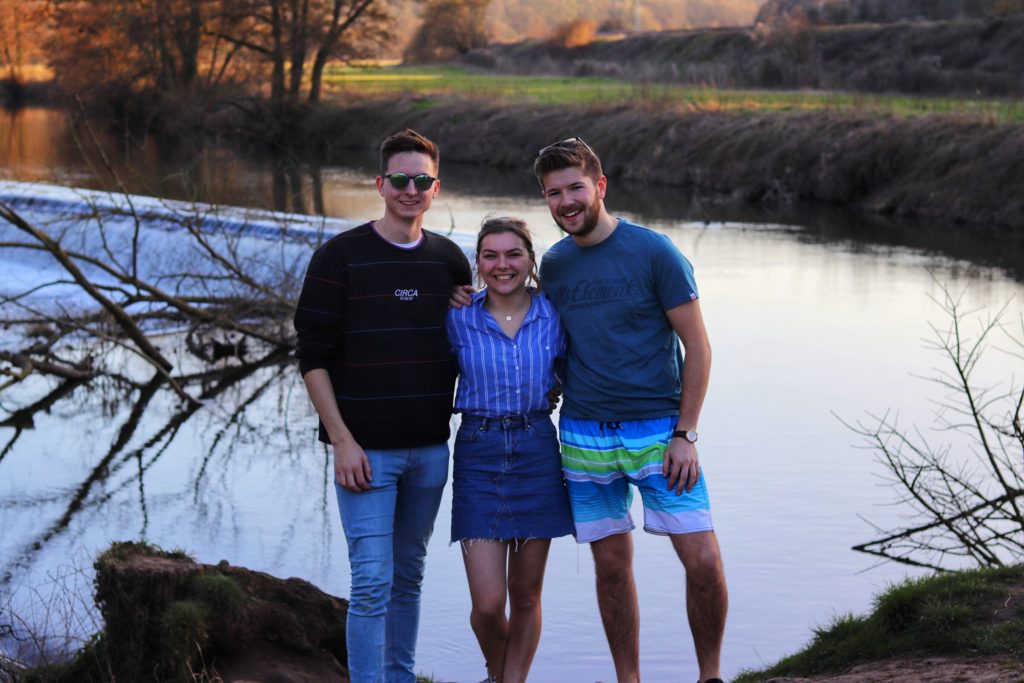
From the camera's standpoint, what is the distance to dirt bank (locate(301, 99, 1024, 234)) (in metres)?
18.4

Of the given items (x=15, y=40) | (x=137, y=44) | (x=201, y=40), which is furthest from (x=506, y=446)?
(x=15, y=40)

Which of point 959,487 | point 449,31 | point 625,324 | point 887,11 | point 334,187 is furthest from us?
point 449,31

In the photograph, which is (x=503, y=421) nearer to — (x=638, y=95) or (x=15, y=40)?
(x=638, y=95)

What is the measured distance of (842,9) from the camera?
37.1 meters

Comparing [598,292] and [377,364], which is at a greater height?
[598,292]

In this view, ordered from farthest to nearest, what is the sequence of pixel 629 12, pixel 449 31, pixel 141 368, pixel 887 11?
pixel 629 12
pixel 449 31
pixel 887 11
pixel 141 368

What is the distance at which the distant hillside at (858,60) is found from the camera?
2666 cm

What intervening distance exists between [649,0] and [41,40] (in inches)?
3169

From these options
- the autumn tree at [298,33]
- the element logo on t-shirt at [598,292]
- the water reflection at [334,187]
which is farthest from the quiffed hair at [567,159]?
the autumn tree at [298,33]

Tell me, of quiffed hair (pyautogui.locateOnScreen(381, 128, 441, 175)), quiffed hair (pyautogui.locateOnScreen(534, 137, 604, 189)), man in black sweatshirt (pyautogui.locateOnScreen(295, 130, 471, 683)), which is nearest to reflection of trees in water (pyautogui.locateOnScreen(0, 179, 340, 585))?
man in black sweatshirt (pyautogui.locateOnScreen(295, 130, 471, 683))

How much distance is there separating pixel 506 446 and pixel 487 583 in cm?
41

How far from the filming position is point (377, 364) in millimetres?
4039

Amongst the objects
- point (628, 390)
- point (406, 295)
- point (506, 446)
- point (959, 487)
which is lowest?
point (959, 487)

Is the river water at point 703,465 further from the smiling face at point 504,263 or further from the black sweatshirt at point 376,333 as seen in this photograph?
the smiling face at point 504,263
